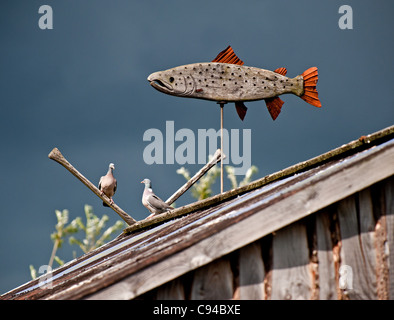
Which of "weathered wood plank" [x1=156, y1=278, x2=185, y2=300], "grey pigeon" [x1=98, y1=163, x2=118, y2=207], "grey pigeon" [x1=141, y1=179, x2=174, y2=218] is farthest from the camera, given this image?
"grey pigeon" [x1=98, y1=163, x2=118, y2=207]

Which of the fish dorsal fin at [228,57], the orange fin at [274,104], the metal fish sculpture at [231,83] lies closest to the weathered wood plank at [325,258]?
the metal fish sculpture at [231,83]

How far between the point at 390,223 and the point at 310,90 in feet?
14.7

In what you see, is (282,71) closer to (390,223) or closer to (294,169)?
(294,169)

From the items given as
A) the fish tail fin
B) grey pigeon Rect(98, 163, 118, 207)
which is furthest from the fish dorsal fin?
grey pigeon Rect(98, 163, 118, 207)

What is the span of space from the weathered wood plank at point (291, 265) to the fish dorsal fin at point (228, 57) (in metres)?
4.35

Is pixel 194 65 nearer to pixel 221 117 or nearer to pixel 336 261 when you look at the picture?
pixel 221 117

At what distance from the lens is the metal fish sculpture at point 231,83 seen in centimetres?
702

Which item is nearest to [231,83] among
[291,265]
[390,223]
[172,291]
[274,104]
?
[274,104]

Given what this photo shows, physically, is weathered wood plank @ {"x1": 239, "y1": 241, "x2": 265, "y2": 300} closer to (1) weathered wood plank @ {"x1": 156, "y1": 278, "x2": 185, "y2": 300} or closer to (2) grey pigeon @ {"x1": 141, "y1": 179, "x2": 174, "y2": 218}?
(1) weathered wood plank @ {"x1": 156, "y1": 278, "x2": 185, "y2": 300}

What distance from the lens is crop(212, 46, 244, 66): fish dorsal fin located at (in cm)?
732

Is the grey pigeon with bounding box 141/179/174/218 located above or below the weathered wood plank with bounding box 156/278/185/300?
above

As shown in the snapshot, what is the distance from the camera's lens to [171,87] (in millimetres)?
7352
